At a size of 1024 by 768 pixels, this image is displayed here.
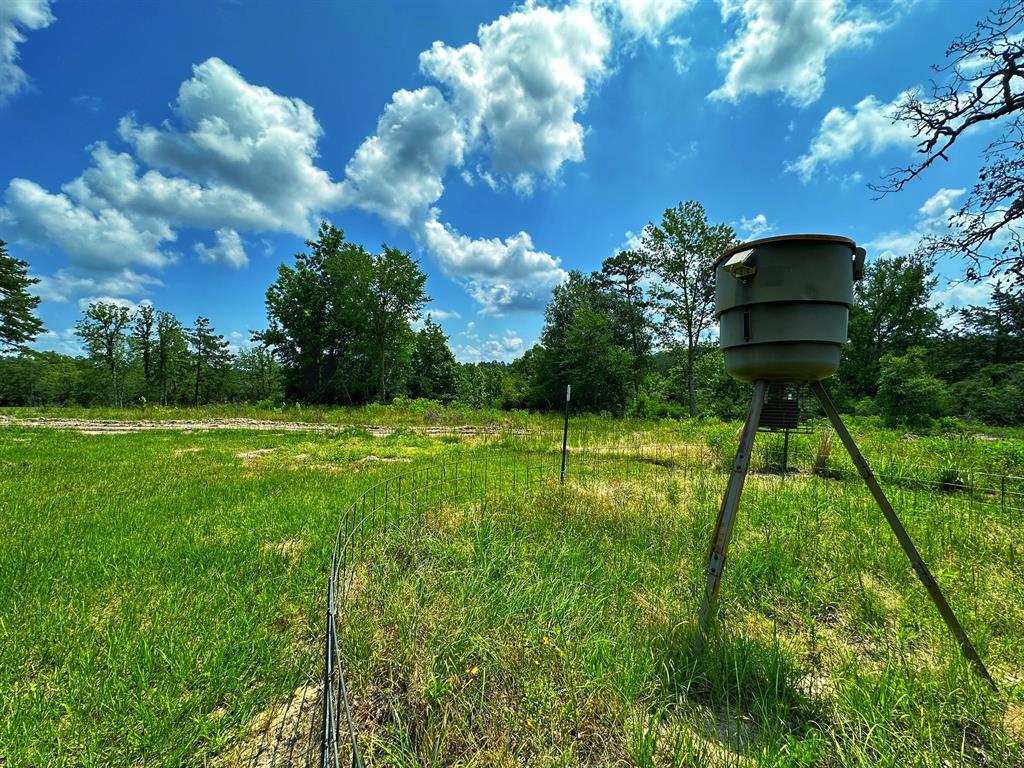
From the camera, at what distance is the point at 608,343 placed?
21.5 metres

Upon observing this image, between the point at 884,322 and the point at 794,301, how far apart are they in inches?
1399

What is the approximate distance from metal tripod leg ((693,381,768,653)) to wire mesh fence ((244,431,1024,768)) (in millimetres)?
1545

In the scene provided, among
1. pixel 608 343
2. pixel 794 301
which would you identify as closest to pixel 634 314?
pixel 608 343

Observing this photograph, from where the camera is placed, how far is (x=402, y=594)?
7.23 feet

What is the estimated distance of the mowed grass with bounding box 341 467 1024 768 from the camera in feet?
4.69

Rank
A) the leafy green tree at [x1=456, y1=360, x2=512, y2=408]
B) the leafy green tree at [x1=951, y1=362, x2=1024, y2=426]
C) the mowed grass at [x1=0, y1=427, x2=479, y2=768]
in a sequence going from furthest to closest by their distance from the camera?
the leafy green tree at [x1=456, y1=360, x2=512, y2=408]
the leafy green tree at [x1=951, y1=362, x2=1024, y2=426]
the mowed grass at [x1=0, y1=427, x2=479, y2=768]

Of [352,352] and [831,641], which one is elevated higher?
[352,352]

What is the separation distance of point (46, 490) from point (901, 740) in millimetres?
8196

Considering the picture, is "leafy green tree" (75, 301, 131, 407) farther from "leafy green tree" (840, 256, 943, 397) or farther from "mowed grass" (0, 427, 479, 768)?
"leafy green tree" (840, 256, 943, 397)

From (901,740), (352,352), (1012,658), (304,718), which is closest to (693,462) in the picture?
(1012,658)

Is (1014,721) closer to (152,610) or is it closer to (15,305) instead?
(152,610)

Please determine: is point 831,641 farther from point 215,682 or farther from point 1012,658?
point 215,682

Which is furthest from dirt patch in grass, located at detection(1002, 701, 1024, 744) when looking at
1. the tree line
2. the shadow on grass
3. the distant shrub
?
the tree line

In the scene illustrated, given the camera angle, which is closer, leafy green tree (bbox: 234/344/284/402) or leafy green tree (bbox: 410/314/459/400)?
leafy green tree (bbox: 410/314/459/400)
